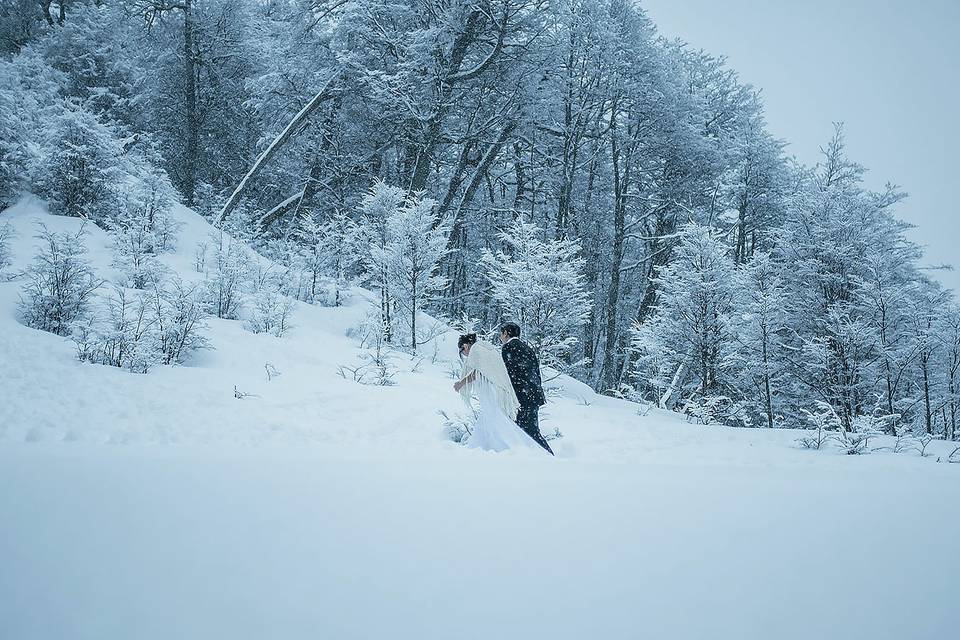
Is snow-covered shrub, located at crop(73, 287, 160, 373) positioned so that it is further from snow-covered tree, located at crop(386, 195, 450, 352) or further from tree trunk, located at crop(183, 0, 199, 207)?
tree trunk, located at crop(183, 0, 199, 207)

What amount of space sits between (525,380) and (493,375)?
0.59 meters

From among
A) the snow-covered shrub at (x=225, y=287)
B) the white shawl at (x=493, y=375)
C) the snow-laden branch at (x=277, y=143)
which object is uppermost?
the snow-laden branch at (x=277, y=143)

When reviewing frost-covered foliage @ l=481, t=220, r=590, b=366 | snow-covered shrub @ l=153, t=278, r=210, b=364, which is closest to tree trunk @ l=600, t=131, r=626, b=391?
frost-covered foliage @ l=481, t=220, r=590, b=366

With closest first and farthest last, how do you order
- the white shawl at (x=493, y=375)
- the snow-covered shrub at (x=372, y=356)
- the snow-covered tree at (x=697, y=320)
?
the white shawl at (x=493, y=375) → the snow-covered shrub at (x=372, y=356) → the snow-covered tree at (x=697, y=320)

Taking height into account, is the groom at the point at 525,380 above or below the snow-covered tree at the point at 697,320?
below

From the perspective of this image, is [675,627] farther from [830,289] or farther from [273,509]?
[830,289]

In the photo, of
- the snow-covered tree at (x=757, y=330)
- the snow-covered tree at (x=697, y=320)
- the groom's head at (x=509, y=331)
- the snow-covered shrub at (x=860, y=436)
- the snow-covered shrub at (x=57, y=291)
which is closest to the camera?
the groom's head at (x=509, y=331)

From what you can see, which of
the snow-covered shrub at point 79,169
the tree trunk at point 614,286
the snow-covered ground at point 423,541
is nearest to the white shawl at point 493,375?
the snow-covered ground at point 423,541

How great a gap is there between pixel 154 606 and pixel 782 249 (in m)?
15.6

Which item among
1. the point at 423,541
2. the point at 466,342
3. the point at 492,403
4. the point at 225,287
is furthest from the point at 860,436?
the point at 225,287

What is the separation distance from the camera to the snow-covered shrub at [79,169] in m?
8.70

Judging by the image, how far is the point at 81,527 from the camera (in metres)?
1.74

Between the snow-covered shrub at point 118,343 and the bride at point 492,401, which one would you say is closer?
the bride at point 492,401

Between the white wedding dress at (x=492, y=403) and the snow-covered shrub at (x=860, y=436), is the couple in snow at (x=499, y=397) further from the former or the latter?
the snow-covered shrub at (x=860, y=436)
